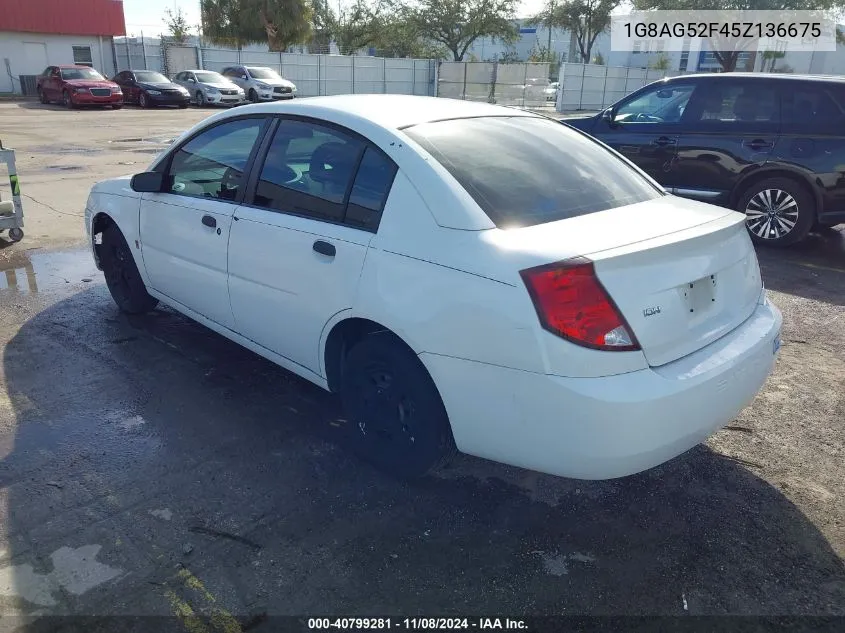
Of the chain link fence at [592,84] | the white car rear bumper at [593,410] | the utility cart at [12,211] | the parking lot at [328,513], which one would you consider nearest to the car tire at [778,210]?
the parking lot at [328,513]

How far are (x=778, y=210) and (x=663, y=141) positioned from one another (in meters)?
1.51

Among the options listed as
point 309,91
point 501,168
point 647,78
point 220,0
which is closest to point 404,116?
point 501,168

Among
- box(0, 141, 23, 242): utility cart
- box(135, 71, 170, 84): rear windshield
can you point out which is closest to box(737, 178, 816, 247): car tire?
box(0, 141, 23, 242): utility cart

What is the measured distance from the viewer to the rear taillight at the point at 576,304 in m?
2.45

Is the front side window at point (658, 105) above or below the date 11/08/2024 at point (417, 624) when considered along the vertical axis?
above

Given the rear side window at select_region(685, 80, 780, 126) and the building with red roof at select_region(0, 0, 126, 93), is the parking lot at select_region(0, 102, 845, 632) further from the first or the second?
the building with red roof at select_region(0, 0, 126, 93)

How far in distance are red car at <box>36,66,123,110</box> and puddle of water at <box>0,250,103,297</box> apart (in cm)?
2357

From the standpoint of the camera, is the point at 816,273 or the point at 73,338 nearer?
the point at 73,338

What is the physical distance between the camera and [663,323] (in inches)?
102

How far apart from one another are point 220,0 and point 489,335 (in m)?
48.7

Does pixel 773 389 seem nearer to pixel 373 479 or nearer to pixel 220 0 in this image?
pixel 373 479

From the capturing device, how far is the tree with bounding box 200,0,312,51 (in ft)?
144

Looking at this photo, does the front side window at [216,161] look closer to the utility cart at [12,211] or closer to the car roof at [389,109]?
the car roof at [389,109]

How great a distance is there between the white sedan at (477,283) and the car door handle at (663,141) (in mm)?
Answer: 4714
